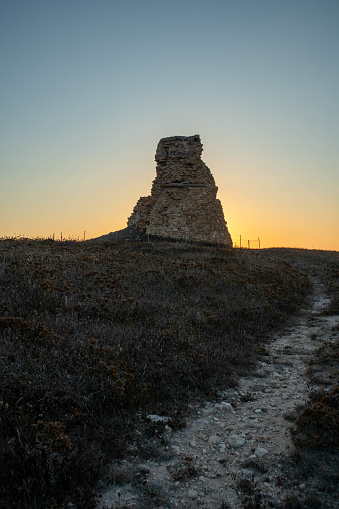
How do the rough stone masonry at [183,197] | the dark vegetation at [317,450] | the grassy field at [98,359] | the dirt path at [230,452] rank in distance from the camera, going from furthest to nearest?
the rough stone masonry at [183,197] → the grassy field at [98,359] → the dirt path at [230,452] → the dark vegetation at [317,450]

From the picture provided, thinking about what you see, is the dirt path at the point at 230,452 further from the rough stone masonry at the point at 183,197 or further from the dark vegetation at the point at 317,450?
the rough stone masonry at the point at 183,197

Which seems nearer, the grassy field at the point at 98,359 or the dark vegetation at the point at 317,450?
the dark vegetation at the point at 317,450

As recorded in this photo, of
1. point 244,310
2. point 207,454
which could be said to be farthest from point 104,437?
point 244,310

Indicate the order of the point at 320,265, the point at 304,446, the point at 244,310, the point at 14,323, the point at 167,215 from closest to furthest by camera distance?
the point at 304,446
the point at 14,323
the point at 244,310
the point at 320,265
the point at 167,215

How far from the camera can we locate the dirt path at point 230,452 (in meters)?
4.11

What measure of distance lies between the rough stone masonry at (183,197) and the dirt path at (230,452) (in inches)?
858

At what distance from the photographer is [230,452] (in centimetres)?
503

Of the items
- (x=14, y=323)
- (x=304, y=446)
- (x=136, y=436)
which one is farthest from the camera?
(x=14, y=323)

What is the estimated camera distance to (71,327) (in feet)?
25.0

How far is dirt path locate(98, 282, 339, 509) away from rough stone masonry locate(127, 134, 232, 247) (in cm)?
2180

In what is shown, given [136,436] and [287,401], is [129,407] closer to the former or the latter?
[136,436]

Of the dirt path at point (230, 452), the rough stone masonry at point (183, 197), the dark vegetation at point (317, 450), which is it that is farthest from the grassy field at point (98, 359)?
the rough stone masonry at point (183, 197)

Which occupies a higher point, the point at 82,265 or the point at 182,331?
the point at 82,265

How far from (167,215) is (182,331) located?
21.7 meters
